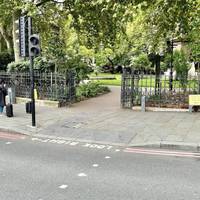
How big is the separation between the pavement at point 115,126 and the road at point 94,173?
0.57 metres

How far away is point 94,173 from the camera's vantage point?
5.93 metres

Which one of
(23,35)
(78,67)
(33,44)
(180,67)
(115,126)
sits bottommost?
(115,126)

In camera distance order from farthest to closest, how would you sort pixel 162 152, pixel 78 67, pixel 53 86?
pixel 78 67 < pixel 53 86 < pixel 162 152

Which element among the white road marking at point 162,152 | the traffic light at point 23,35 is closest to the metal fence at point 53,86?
the traffic light at point 23,35

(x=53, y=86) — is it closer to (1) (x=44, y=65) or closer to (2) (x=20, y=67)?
(1) (x=44, y=65)

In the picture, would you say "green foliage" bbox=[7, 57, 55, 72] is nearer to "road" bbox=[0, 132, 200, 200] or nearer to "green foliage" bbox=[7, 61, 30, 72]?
"green foliage" bbox=[7, 61, 30, 72]

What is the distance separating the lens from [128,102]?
45.1 feet

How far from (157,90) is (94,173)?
312 inches

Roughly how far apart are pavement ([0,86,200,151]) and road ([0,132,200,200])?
57 cm

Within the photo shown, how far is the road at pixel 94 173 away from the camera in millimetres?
4938

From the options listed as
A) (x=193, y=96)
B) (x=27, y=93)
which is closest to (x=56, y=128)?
(x=193, y=96)

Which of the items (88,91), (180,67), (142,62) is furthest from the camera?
(142,62)

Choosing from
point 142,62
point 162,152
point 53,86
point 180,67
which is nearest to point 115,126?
point 162,152

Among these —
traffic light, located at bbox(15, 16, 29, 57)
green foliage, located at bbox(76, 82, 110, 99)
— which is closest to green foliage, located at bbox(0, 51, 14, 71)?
green foliage, located at bbox(76, 82, 110, 99)
